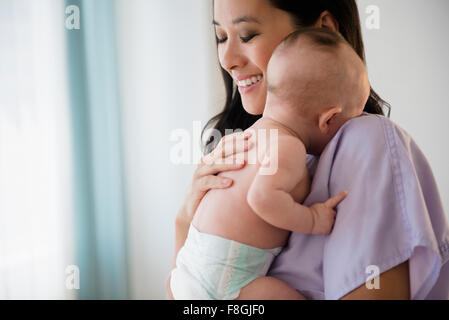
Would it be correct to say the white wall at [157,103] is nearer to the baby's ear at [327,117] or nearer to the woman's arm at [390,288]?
the baby's ear at [327,117]

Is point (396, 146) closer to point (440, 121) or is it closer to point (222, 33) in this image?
point (222, 33)

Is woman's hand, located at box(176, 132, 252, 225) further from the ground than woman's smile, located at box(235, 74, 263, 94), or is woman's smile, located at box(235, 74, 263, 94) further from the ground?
woman's smile, located at box(235, 74, 263, 94)

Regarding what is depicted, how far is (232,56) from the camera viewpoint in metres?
1.18

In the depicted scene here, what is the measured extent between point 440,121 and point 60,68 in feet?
6.65

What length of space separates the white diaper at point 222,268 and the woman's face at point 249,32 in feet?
1.80

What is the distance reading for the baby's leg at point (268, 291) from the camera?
77 cm

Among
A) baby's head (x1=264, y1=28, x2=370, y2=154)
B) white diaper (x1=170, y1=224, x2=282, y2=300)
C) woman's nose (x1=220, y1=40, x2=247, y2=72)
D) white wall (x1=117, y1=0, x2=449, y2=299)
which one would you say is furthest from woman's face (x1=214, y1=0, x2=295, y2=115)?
white wall (x1=117, y1=0, x2=449, y2=299)

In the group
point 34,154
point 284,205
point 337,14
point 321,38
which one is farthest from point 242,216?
point 34,154

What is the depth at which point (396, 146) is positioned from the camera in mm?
768

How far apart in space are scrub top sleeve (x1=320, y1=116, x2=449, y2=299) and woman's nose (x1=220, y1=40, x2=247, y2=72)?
50 centimetres

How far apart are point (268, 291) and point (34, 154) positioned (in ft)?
5.51

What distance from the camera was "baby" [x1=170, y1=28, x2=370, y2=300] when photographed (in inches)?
30.4

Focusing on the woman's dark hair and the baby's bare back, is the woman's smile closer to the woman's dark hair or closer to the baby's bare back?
the woman's dark hair
